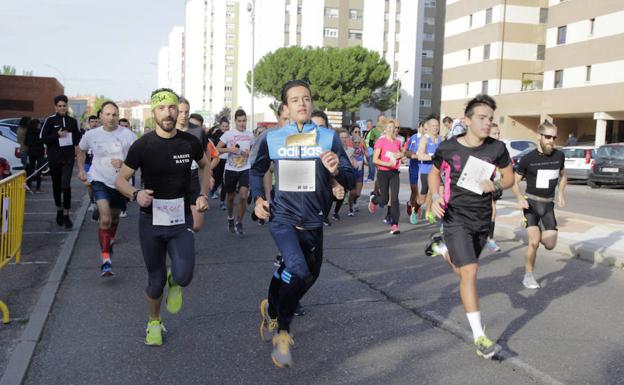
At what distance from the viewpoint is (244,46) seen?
10525cm

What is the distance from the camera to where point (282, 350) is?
13.9ft

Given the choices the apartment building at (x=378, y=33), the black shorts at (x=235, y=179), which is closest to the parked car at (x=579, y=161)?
the black shorts at (x=235, y=179)

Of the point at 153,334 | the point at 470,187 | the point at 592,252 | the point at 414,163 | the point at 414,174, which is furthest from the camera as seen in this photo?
the point at 414,163

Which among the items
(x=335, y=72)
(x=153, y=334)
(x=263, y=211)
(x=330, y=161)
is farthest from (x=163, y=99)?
(x=335, y=72)

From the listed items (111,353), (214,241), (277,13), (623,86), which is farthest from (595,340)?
(277,13)

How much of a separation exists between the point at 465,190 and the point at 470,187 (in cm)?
5

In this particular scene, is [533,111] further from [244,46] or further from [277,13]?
[244,46]

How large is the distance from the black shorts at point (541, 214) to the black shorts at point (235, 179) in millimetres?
4840

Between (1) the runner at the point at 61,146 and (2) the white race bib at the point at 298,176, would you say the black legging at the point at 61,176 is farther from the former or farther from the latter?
(2) the white race bib at the point at 298,176

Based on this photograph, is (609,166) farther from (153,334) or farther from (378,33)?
(378,33)

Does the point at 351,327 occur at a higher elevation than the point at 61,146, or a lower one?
lower

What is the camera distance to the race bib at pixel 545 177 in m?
7.02

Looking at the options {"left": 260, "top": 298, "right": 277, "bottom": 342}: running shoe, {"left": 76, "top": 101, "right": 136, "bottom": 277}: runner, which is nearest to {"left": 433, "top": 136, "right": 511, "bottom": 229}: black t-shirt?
{"left": 260, "top": 298, "right": 277, "bottom": 342}: running shoe

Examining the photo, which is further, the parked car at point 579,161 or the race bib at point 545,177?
the parked car at point 579,161
